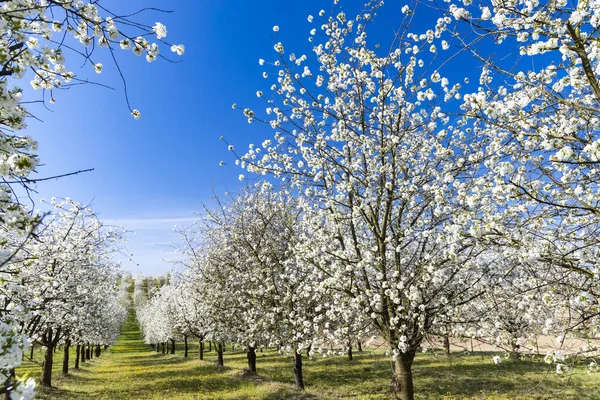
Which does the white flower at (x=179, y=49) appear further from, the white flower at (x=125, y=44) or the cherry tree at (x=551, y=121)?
the cherry tree at (x=551, y=121)

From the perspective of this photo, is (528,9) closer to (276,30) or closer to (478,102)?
(478,102)

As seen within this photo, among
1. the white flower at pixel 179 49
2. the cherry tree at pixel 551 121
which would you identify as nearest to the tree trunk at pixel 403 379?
the cherry tree at pixel 551 121

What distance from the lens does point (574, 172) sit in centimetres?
583

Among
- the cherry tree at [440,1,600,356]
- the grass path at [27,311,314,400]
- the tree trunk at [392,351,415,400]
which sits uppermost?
the cherry tree at [440,1,600,356]

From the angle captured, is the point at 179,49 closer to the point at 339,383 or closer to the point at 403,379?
the point at 403,379

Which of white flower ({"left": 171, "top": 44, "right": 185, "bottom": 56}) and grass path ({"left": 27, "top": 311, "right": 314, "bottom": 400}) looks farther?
grass path ({"left": 27, "top": 311, "right": 314, "bottom": 400})

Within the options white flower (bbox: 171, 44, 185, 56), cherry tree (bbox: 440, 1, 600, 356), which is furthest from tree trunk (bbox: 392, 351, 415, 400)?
white flower (bbox: 171, 44, 185, 56)

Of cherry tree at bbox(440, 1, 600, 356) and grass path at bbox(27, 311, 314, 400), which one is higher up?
cherry tree at bbox(440, 1, 600, 356)

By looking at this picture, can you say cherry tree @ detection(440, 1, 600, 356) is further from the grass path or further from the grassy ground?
the grass path

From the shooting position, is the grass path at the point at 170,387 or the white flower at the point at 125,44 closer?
the white flower at the point at 125,44

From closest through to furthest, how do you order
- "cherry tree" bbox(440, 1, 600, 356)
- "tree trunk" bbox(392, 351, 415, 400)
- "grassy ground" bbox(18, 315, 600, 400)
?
"cherry tree" bbox(440, 1, 600, 356) → "tree trunk" bbox(392, 351, 415, 400) → "grassy ground" bbox(18, 315, 600, 400)

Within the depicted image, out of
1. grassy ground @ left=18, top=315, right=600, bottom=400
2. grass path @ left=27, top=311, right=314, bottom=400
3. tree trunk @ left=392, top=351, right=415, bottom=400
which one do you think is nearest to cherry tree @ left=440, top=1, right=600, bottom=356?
tree trunk @ left=392, top=351, right=415, bottom=400

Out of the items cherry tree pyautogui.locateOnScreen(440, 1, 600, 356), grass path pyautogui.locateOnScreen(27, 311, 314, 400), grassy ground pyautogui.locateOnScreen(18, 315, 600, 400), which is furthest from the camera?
grass path pyautogui.locateOnScreen(27, 311, 314, 400)

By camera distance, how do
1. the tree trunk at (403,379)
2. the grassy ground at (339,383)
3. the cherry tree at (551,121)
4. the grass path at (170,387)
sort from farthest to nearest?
the grass path at (170,387) < the grassy ground at (339,383) < the tree trunk at (403,379) < the cherry tree at (551,121)
